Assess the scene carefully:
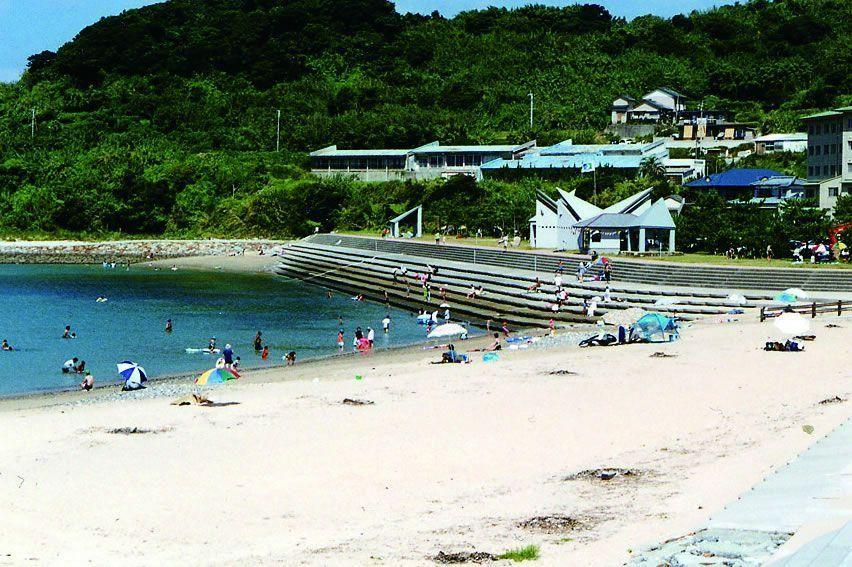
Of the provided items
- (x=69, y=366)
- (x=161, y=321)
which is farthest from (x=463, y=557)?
(x=161, y=321)

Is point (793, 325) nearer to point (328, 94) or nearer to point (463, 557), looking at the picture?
point (463, 557)

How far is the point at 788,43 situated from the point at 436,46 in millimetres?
39537

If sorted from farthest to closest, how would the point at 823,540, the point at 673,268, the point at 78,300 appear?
the point at 78,300 → the point at 673,268 → the point at 823,540

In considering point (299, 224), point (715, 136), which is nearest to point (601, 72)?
point (715, 136)

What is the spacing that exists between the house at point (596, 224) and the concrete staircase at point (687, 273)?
2313 millimetres

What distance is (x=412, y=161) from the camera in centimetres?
9262

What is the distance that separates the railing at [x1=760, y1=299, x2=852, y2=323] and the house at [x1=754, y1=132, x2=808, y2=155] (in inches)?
2008

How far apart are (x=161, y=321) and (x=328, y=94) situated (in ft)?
252

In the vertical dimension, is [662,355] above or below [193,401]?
above

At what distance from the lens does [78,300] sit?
5338 cm

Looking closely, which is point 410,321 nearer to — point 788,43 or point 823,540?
point 823,540

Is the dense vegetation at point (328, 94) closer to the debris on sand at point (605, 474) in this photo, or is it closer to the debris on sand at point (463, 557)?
the debris on sand at point (605, 474)

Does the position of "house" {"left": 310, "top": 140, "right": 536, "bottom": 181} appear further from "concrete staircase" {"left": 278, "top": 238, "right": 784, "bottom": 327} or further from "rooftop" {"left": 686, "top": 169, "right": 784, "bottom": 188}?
"concrete staircase" {"left": 278, "top": 238, "right": 784, "bottom": 327}

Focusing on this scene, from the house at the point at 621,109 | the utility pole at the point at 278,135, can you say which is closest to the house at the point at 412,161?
the utility pole at the point at 278,135
